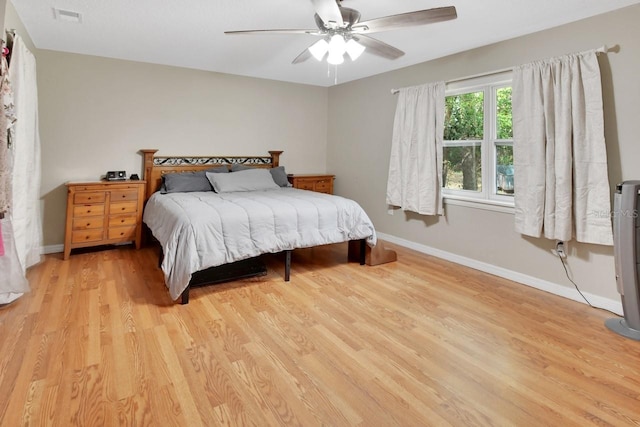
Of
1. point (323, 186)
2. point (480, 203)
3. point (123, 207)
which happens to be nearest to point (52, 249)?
point (123, 207)

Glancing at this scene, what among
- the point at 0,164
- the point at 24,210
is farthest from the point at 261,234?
the point at 24,210

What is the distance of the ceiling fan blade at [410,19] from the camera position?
7.00ft

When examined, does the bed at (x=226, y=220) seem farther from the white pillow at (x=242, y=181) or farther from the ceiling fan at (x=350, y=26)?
the ceiling fan at (x=350, y=26)

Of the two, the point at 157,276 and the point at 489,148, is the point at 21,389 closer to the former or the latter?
the point at 157,276

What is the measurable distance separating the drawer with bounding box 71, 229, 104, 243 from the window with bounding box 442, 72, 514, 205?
4.04 m

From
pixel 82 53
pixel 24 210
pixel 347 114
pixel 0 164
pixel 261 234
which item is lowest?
pixel 261 234

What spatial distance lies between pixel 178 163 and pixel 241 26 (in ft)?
7.38

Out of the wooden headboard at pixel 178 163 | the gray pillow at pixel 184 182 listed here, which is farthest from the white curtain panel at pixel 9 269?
the wooden headboard at pixel 178 163

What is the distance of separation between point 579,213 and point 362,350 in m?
2.14

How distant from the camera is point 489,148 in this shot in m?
3.70

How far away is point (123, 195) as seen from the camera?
4137mm

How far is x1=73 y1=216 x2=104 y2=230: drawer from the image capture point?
3898 mm

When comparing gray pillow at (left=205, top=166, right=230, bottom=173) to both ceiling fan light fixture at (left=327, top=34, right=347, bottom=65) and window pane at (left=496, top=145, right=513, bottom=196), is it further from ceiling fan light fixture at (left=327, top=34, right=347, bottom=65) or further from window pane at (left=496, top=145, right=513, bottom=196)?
window pane at (left=496, top=145, right=513, bottom=196)

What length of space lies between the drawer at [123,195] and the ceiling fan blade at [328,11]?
10.1ft
